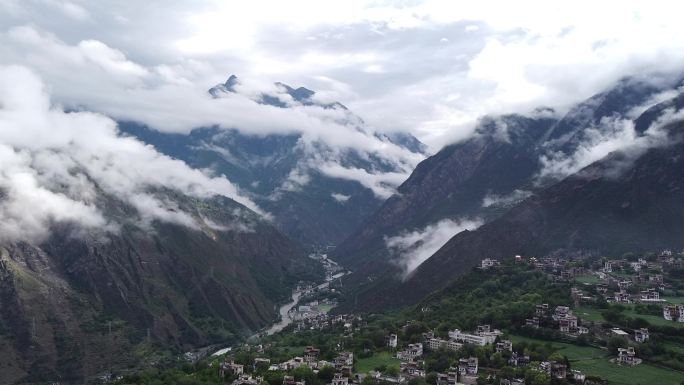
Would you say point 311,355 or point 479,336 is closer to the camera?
point 479,336

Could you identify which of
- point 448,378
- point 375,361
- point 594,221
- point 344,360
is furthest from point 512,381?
point 594,221

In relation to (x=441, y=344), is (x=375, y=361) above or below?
below

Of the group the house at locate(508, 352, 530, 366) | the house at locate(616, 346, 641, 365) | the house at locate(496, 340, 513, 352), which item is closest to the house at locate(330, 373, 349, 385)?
the house at locate(508, 352, 530, 366)

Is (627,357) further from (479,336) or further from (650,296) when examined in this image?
(650,296)

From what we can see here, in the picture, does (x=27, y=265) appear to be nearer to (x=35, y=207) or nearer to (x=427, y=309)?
(x=35, y=207)

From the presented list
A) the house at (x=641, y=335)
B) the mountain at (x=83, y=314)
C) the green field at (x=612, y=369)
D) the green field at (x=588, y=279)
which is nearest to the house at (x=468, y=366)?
the green field at (x=612, y=369)
